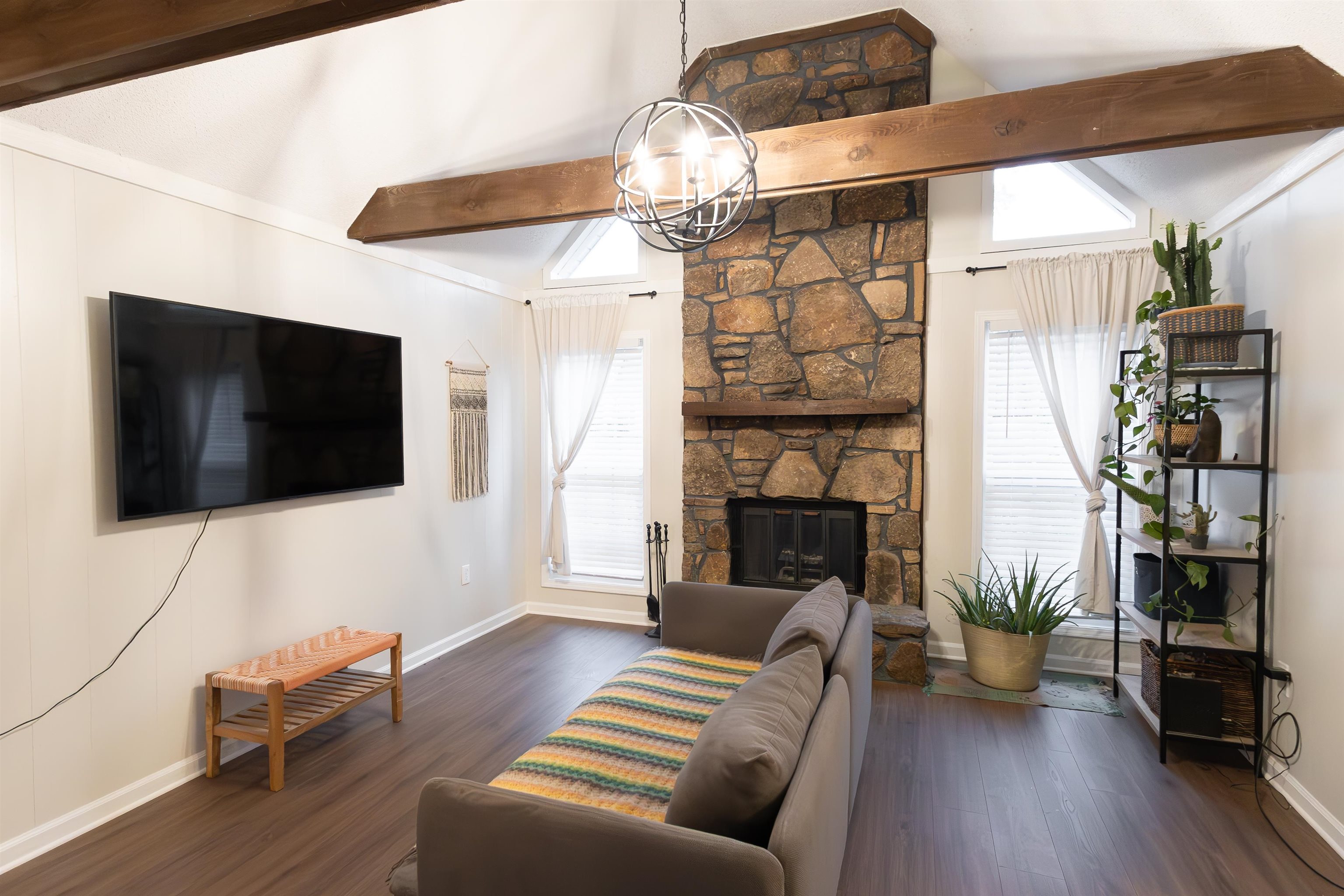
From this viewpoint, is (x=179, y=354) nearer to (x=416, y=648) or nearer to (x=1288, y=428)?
(x=416, y=648)

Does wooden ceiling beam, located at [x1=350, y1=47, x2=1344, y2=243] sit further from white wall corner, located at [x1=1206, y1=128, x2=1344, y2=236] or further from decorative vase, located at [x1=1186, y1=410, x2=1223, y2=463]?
decorative vase, located at [x1=1186, y1=410, x2=1223, y2=463]

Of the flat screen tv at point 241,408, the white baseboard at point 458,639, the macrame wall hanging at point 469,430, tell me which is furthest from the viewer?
the macrame wall hanging at point 469,430

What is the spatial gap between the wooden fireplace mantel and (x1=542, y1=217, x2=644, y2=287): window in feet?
3.93

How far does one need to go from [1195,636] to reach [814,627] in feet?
6.22

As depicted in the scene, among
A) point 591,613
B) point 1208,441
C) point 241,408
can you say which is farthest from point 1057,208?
point 241,408

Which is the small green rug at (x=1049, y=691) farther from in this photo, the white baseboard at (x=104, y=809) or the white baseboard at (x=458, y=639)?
the white baseboard at (x=104, y=809)

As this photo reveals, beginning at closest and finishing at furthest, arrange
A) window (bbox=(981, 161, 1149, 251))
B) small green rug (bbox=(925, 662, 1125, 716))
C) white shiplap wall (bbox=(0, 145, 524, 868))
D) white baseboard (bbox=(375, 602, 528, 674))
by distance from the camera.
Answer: white shiplap wall (bbox=(0, 145, 524, 868)) < small green rug (bbox=(925, 662, 1125, 716)) < window (bbox=(981, 161, 1149, 251)) < white baseboard (bbox=(375, 602, 528, 674))

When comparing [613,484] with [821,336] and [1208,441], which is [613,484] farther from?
[1208,441]

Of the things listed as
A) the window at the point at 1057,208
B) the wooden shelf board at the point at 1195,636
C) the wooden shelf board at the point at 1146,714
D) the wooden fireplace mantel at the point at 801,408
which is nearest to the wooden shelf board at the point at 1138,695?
the wooden shelf board at the point at 1146,714

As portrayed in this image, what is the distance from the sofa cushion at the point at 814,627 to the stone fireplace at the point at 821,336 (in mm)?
1328

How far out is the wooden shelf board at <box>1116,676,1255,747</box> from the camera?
9.17 ft

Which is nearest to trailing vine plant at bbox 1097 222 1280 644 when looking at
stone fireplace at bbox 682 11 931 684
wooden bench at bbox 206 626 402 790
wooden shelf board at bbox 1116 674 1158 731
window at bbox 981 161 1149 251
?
wooden shelf board at bbox 1116 674 1158 731

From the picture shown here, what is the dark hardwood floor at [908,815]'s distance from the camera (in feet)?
7.09

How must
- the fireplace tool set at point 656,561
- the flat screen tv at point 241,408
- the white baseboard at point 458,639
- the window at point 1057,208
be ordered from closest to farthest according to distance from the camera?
the flat screen tv at point 241,408
the window at point 1057,208
the white baseboard at point 458,639
the fireplace tool set at point 656,561
